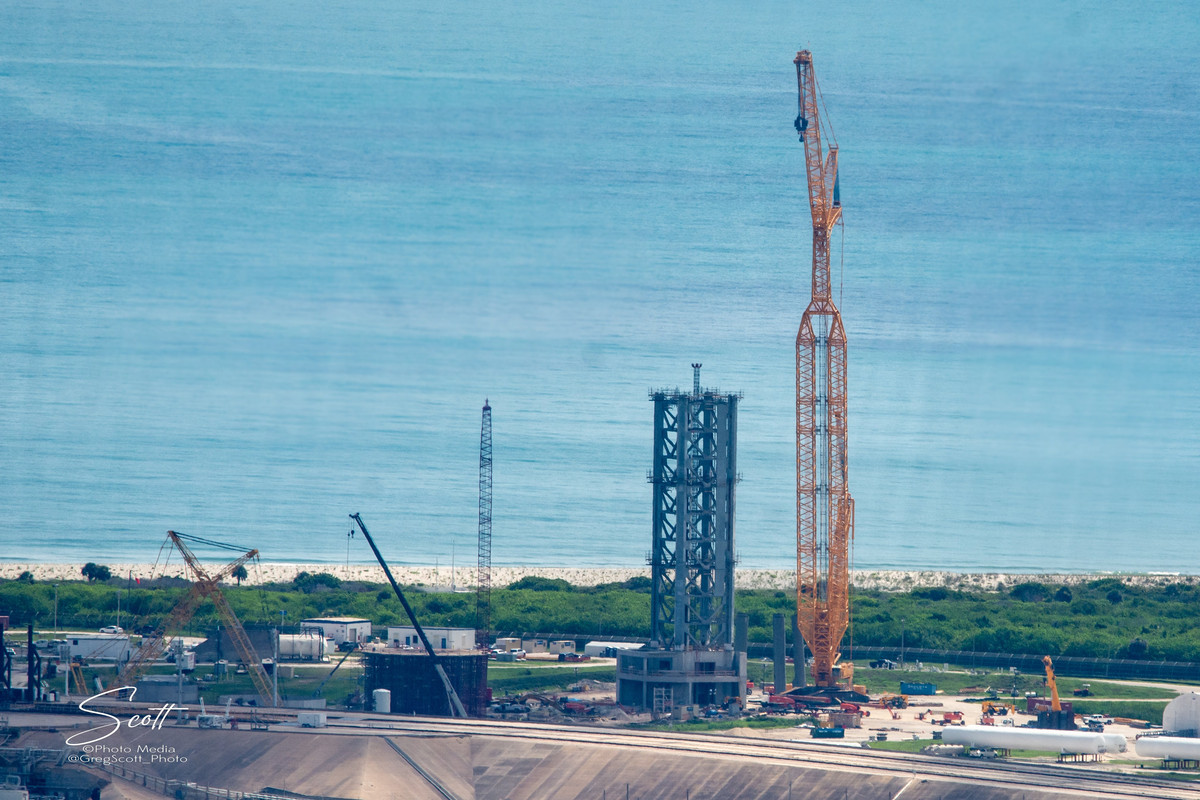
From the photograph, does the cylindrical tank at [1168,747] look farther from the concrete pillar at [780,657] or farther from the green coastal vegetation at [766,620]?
the green coastal vegetation at [766,620]

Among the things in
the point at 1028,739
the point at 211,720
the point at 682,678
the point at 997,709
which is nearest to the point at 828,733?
the point at 1028,739

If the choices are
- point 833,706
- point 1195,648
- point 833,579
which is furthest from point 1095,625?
point 833,706

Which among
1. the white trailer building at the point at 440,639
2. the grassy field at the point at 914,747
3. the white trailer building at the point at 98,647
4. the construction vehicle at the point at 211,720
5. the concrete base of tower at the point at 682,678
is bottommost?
the grassy field at the point at 914,747

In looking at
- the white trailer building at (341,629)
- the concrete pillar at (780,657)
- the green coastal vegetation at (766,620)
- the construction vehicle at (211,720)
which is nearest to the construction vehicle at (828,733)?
the concrete pillar at (780,657)

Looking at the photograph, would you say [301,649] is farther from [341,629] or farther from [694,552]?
[694,552]

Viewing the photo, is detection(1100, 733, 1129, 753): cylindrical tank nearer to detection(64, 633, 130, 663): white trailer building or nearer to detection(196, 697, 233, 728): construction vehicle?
detection(196, 697, 233, 728): construction vehicle
